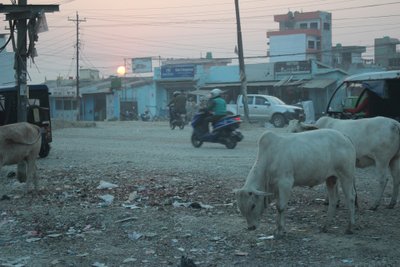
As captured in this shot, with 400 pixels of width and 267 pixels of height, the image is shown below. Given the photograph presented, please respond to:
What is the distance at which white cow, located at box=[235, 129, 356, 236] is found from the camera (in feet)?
22.4

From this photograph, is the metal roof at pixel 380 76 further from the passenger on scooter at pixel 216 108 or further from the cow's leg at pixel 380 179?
the cow's leg at pixel 380 179

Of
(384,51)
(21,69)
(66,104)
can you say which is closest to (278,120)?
(21,69)

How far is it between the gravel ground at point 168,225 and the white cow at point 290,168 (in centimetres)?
45

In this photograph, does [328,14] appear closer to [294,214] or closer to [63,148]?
[63,148]

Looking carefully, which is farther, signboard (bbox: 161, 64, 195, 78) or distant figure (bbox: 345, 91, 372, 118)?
signboard (bbox: 161, 64, 195, 78)

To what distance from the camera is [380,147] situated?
8.81m

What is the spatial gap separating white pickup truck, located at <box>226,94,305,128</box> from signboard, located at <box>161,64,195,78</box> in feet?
56.6

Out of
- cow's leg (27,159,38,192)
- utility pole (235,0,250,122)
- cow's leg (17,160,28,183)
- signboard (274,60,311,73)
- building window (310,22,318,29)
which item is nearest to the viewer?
cow's leg (27,159,38,192)

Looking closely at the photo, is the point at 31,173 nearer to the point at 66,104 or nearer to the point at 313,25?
the point at 66,104

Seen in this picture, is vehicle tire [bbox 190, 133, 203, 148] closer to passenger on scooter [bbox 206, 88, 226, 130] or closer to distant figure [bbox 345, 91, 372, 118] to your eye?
passenger on scooter [bbox 206, 88, 226, 130]

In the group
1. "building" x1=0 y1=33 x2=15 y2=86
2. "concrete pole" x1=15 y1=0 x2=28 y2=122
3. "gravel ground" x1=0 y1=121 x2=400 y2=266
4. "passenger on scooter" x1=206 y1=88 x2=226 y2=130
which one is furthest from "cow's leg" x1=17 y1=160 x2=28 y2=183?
"building" x1=0 y1=33 x2=15 y2=86

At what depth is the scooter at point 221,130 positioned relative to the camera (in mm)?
16984

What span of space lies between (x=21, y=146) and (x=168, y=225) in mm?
3791

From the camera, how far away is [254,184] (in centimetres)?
692
